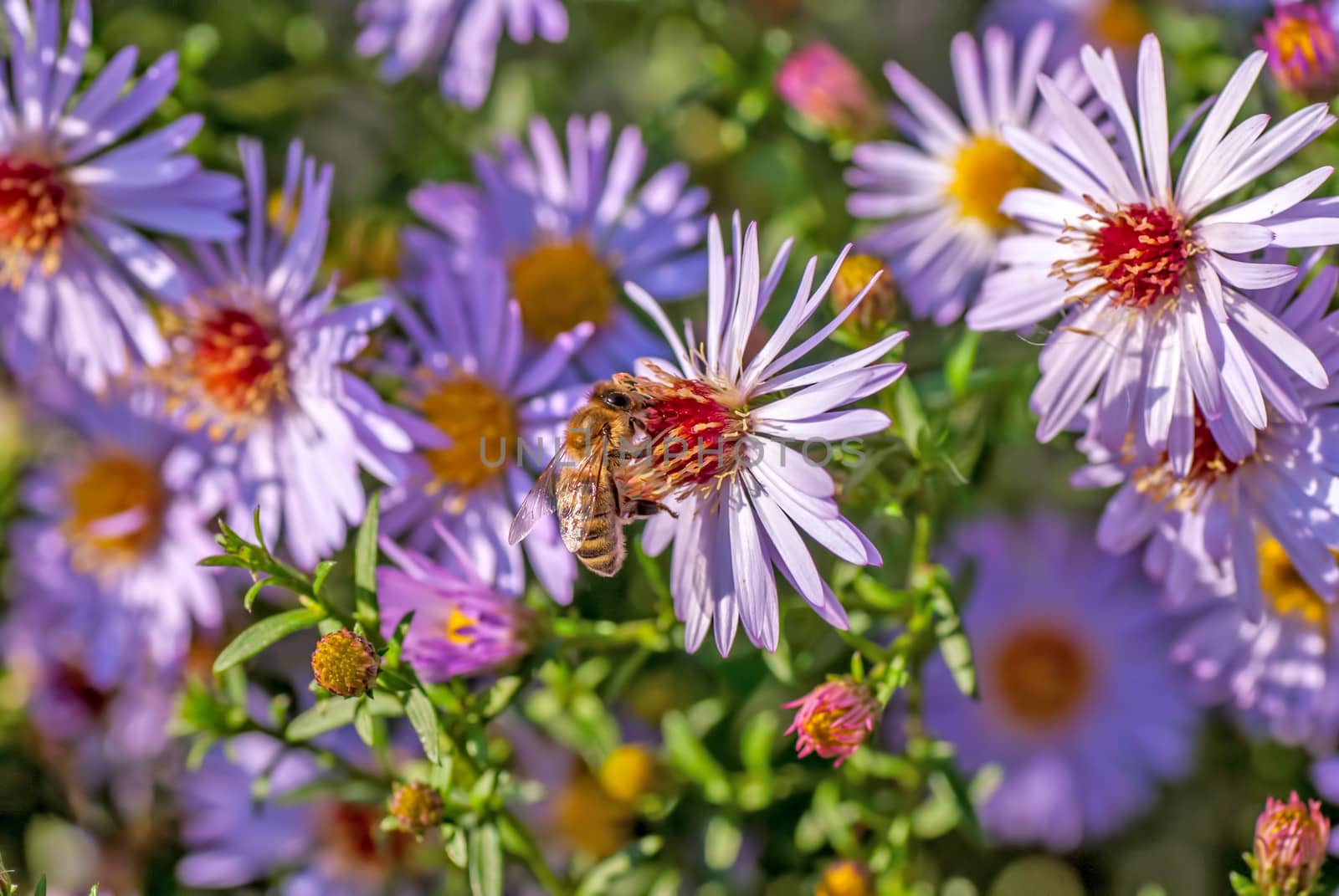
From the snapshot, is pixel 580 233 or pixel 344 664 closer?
pixel 344 664

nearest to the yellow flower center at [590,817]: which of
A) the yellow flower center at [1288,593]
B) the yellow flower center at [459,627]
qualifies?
the yellow flower center at [459,627]

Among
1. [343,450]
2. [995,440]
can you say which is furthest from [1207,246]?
[343,450]

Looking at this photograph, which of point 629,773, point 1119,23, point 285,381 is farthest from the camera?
point 1119,23

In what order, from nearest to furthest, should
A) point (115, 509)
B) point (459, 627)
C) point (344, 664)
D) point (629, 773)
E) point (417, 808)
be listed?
point (344, 664)
point (417, 808)
point (459, 627)
point (629, 773)
point (115, 509)

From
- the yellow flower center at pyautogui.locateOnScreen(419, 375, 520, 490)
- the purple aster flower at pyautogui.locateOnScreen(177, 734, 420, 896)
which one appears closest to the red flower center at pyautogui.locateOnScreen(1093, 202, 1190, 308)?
the yellow flower center at pyautogui.locateOnScreen(419, 375, 520, 490)

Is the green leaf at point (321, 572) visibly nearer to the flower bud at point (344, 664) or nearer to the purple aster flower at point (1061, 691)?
the flower bud at point (344, 664)

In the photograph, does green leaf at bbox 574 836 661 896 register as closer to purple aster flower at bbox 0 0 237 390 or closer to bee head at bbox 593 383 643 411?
bee head at bbox 593 383 643 411

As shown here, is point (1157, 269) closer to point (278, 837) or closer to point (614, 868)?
point (614, 868)

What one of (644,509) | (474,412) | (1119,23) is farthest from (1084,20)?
(644,509)

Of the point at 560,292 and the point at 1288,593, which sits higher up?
the point at 560,292
